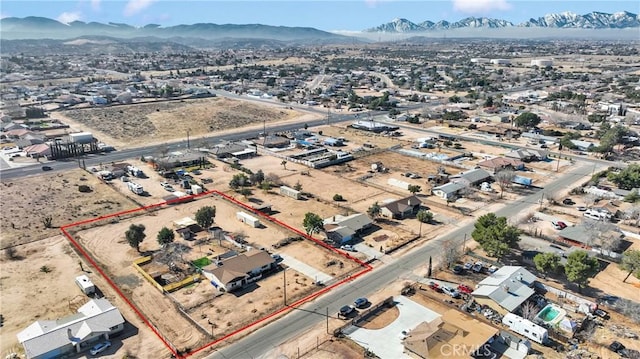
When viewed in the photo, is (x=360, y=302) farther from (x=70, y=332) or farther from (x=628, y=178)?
(x=628, y=178)

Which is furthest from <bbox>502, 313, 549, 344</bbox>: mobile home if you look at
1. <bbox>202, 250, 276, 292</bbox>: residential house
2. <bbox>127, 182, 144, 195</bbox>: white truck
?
<bbox>127, 182, 144, 195</bbox>: white truck

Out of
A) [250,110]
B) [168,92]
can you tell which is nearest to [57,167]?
[250,110]

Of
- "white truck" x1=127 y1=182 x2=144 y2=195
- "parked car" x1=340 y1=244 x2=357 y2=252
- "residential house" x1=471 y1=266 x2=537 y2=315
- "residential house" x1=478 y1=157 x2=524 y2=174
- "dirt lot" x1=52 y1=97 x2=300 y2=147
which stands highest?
"dirt lot" x1=52 y1=97 x2=300 y2=147

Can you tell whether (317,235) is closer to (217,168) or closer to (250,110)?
(217,168)

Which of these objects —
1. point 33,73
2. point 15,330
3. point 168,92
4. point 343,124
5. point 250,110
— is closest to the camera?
point 15,330

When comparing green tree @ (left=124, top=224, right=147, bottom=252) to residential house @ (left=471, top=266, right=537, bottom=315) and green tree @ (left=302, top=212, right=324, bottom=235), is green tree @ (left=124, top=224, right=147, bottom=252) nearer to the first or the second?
green tree @ (left=302, top=212, right=324, bottom=235)

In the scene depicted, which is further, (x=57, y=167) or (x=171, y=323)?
(x=57, y=167)

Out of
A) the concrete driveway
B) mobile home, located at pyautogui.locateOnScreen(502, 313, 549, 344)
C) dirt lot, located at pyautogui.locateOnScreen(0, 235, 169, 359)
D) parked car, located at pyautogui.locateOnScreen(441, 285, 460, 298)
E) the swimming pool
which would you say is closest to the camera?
the concrete driveway
